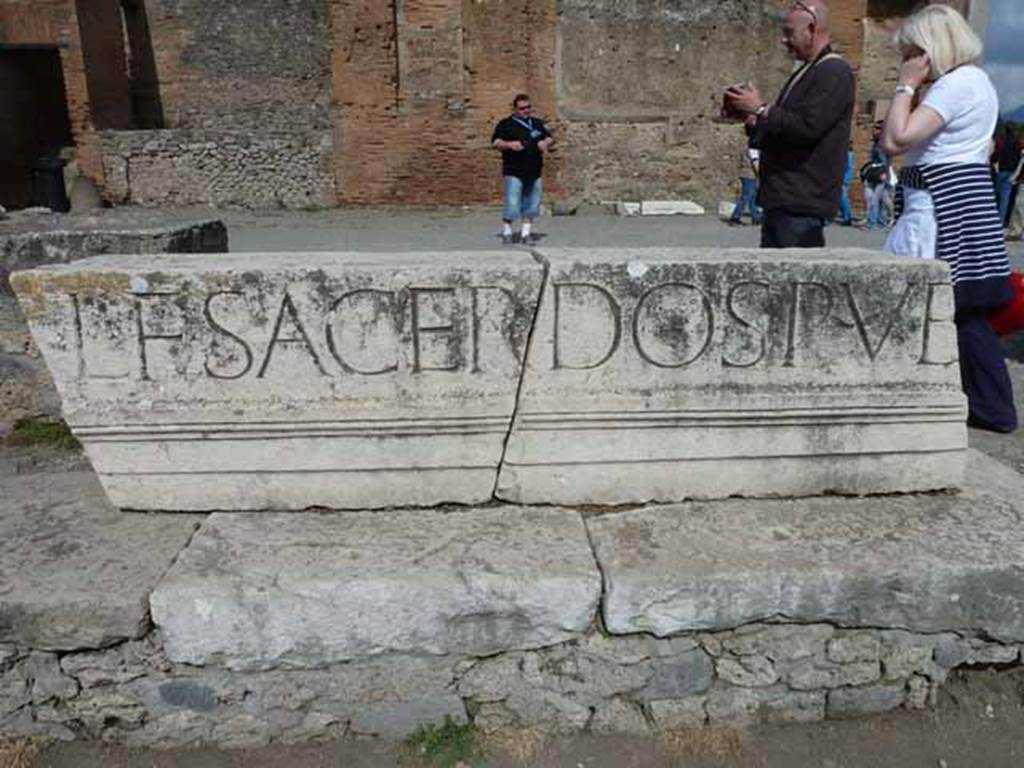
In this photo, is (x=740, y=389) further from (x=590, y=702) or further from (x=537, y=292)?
(x=590, y=702)

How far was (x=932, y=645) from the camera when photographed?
6.98 feet

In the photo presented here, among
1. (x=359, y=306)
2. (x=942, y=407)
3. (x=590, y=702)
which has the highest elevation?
(x=359, y=306)

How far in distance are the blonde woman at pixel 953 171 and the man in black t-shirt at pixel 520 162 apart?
6823 mm

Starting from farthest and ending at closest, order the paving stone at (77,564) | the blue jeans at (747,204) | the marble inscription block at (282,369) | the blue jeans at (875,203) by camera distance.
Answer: the blue jeans at (747,204) → the blue jeans at (875,203) → the marble inscription block at (282,369) → the paving stone at (77,564)

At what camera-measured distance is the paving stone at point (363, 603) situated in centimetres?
197

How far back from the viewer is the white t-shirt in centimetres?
277

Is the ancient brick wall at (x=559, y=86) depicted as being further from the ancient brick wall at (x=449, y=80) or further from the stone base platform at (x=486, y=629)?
the stone base platform at (x=486, y=629)

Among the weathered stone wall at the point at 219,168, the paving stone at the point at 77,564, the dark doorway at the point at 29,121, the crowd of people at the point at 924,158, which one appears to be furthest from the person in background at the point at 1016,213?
the dark doorway at the point at 29,121

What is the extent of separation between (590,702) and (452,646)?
0.39m

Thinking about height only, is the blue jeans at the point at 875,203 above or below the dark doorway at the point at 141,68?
below

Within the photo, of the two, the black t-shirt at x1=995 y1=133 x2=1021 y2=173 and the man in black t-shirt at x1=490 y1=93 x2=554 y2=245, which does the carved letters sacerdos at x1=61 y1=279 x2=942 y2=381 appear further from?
the black t-shirt at x1=995 y1=133 x2=1021 y2=173

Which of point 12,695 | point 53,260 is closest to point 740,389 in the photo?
point 12,695

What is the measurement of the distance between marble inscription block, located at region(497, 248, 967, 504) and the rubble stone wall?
478 millimetres

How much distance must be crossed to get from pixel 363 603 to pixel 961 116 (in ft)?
8.19
